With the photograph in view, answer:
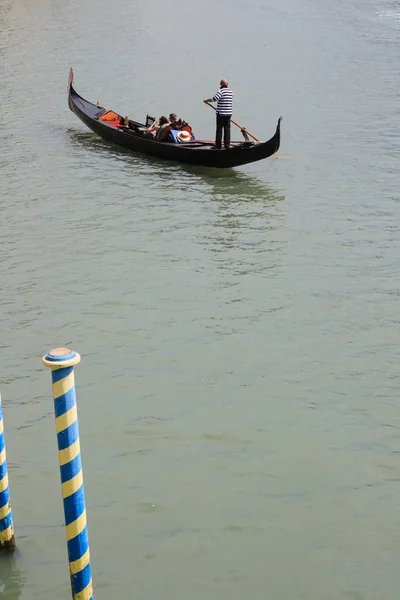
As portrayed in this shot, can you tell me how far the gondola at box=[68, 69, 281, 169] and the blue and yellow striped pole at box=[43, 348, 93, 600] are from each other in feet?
23.4

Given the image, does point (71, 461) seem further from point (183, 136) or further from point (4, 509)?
point (183, 136)

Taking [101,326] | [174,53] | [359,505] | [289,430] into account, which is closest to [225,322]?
[101,326]

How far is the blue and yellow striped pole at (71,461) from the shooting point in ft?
8.95

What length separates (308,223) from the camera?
8.84 meters

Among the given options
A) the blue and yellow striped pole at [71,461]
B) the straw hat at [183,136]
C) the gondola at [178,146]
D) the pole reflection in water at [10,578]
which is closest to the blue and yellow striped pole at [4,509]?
the pole reflection in water at [10,578]

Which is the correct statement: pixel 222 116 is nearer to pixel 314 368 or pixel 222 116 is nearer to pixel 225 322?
pixel 225 322

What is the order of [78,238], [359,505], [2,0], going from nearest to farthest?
[359,505], [78,238], [2,0]

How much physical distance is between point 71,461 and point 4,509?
75cm

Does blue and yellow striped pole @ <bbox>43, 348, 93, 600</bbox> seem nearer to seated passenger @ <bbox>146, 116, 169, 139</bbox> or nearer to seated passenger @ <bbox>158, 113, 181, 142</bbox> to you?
seated passenger @ <bbox>158, 113, 181, 142</bbox>

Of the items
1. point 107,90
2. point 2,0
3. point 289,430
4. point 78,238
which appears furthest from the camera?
point 2,0

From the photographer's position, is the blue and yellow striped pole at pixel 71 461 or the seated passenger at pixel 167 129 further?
the seated passenger at pixel 167 129

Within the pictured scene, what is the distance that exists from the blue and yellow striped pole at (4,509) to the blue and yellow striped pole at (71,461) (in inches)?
20.1

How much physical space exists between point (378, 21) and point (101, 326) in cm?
1839

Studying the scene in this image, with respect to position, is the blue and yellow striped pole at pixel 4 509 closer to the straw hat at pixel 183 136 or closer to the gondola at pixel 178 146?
the gondola at pixel 178 146
